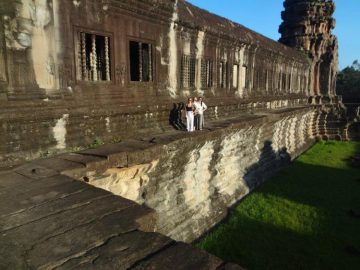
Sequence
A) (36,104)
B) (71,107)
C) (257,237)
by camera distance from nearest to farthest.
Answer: (36,104), (71,107), (257,237)

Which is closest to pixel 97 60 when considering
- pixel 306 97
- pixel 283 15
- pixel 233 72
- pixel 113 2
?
pixel 113 2

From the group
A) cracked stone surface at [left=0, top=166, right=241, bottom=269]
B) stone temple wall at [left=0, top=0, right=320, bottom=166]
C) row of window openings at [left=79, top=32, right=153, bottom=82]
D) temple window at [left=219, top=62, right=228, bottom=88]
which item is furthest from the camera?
temple window at [left=219, top=62, right=228, bottom=88]

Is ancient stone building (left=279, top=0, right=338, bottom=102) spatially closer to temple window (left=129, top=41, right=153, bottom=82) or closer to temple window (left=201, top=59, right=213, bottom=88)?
temple window (left=201, top=59, right=213, bottom=88)

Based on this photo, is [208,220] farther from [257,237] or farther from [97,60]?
[97,60]

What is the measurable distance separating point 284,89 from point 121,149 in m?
12.5

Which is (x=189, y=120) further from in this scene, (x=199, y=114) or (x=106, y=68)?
(x=106, y=68)

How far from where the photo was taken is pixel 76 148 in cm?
512

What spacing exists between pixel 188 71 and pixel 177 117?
1313 mm

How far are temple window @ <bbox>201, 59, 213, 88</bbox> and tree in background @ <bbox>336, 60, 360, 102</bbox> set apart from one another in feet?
71.8

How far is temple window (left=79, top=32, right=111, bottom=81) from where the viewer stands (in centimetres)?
536

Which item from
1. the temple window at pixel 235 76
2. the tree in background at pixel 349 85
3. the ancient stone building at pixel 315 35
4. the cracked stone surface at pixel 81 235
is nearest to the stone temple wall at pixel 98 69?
the temple window at pixel 235 76

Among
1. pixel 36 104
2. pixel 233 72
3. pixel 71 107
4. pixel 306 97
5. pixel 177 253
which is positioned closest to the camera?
pixel 177 253

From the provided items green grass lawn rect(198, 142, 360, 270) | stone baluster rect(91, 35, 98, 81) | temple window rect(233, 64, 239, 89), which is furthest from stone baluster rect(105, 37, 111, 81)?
temple window rect(233, 64, 239, 89)

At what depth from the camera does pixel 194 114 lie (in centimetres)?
734
